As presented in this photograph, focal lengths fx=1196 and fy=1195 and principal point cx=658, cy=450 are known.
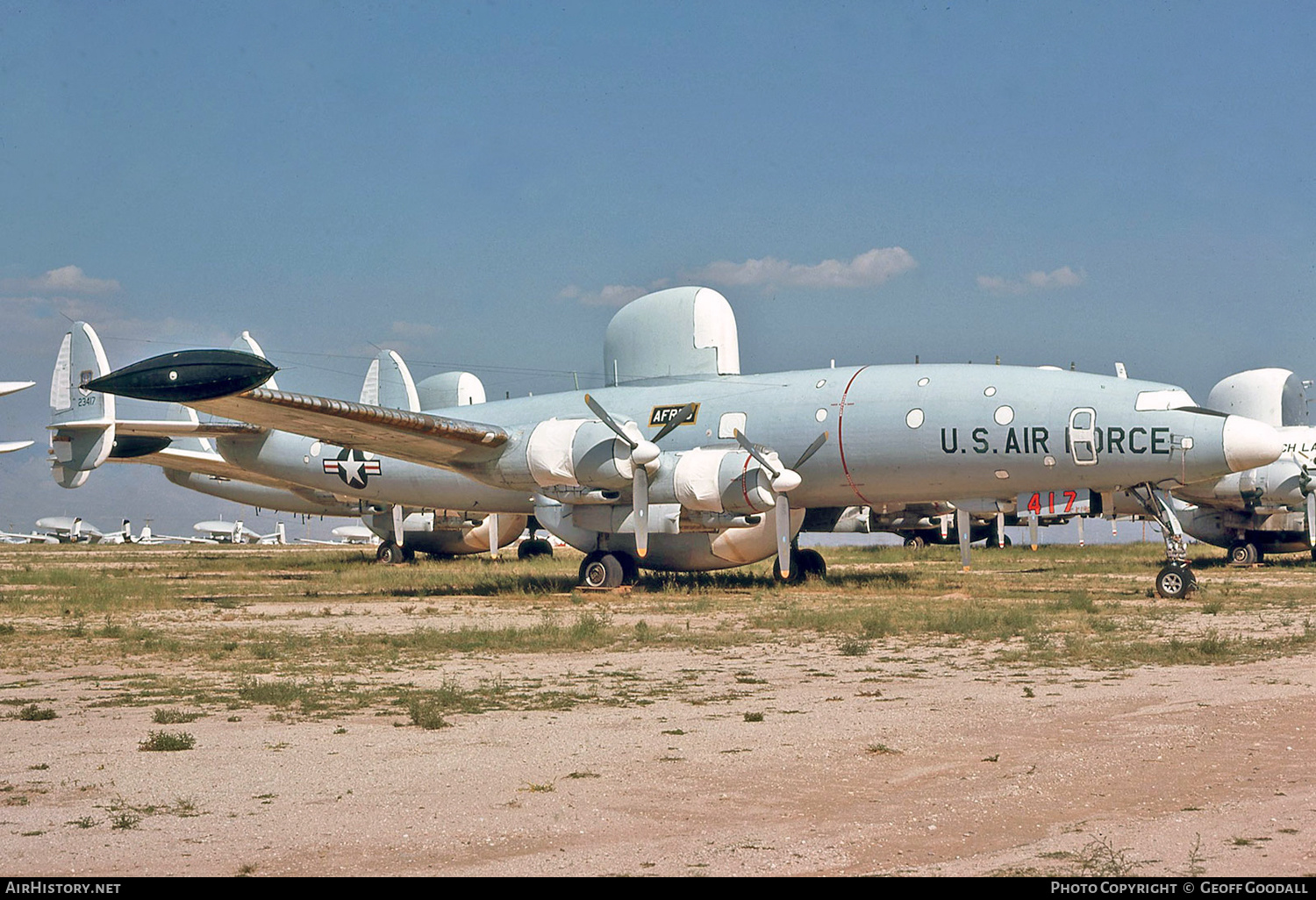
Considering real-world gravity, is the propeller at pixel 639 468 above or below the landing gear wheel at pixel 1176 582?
above

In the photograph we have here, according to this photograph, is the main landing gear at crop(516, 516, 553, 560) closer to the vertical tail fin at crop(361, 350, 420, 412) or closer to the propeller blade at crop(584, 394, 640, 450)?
the vertical tail fin at crop(361, 350, 420, 412)

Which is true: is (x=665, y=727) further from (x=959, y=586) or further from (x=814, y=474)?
(x=959, y=586)

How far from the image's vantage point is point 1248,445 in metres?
20.1

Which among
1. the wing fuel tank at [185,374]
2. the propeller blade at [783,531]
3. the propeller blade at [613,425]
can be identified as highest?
the wing fuel tank at [185,374]

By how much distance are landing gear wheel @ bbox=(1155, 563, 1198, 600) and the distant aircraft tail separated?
21.1m

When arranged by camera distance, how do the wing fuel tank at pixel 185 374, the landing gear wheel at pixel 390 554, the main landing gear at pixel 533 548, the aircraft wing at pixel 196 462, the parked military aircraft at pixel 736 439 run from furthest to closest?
the main landing gear at pixel 533 548 < the landing gear wheel at pixel 390 554 < the aircraft wing at pixel 196 462 < the parked military aircraft at pixel 736 439 < the wing fuel tank at pixel 185 374

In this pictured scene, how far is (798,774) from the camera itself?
7.28m

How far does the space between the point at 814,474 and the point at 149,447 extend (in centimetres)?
2167

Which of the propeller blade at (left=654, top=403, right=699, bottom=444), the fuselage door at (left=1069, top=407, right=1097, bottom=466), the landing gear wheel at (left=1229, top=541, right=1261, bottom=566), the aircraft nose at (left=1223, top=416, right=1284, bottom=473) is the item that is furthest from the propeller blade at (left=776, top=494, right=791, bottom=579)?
the landing gear wheel at (left=1229, top=541, right=1261, bottom=566)

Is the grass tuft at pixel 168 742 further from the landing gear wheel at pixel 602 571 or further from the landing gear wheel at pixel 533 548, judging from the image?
the landing gear wheel at pixel 533 548

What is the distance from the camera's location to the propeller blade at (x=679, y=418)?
24.5 meters

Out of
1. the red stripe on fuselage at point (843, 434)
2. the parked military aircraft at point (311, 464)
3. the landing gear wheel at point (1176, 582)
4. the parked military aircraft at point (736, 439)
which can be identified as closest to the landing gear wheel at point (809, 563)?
the parked military aircraft at point (736, 439)

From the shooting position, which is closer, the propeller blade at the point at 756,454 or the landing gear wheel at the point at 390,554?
the propeller blade at the point at 756,454

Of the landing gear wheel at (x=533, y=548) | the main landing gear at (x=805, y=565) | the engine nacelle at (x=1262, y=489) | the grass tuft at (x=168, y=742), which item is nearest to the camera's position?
the grass tuft at (x=168, y=742)
